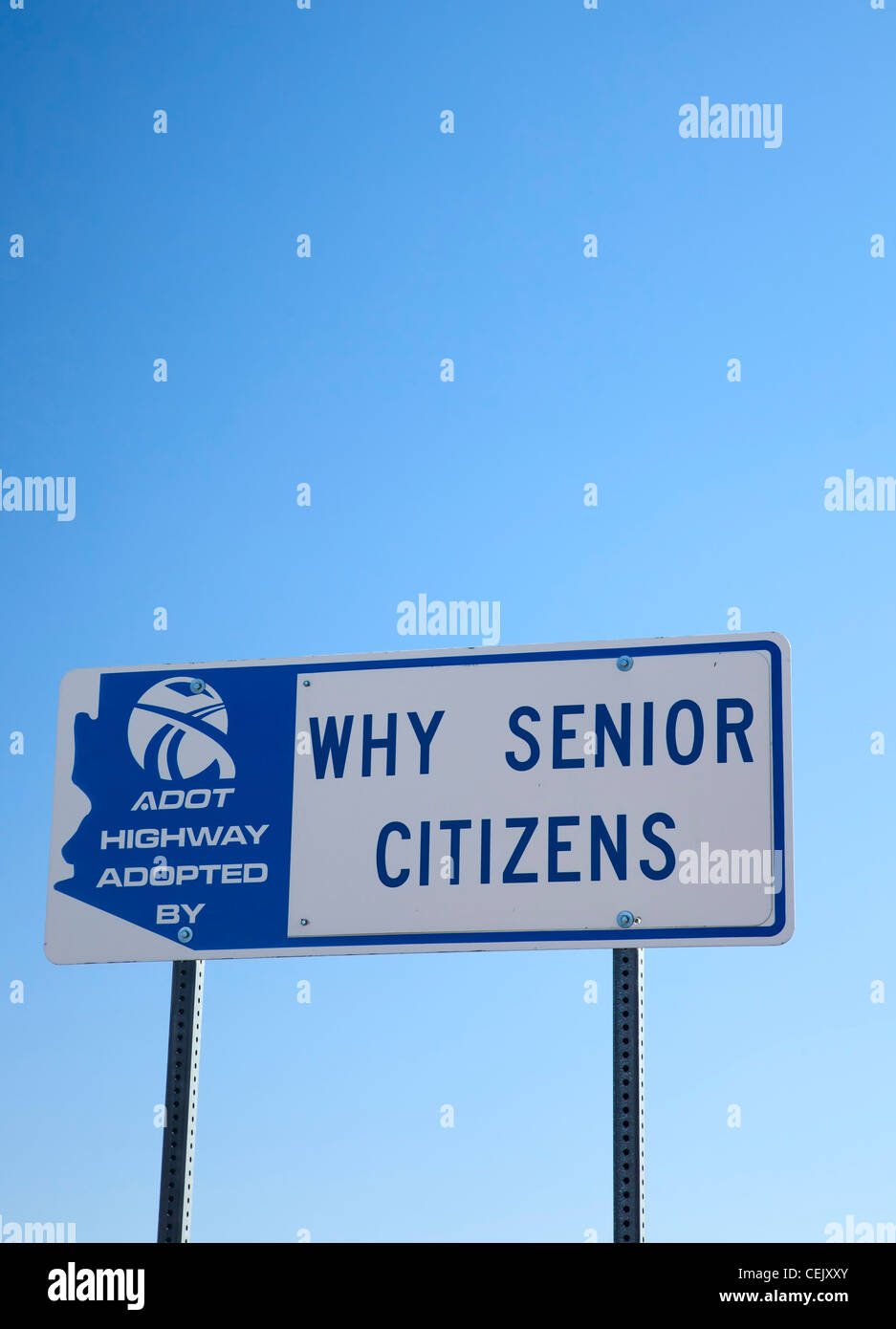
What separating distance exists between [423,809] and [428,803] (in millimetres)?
27

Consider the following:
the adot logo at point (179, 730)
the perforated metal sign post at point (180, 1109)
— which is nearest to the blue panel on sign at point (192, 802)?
the adot logo at point (179, 730)

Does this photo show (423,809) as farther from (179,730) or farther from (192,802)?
(179,730)

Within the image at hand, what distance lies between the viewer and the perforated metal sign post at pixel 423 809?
15.4 ft

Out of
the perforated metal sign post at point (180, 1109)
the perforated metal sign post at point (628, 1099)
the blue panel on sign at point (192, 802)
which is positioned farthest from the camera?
the blue panel on sign at point (192, 802)

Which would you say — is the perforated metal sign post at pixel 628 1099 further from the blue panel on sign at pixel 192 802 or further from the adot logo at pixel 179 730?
the adot logo at pixel 179 730

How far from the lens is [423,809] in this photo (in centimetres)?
500

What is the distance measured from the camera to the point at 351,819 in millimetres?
5066

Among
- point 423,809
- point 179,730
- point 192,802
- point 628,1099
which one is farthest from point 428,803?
point 628,1099

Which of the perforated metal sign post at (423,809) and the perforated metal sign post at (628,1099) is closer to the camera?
the perforated metal sign post at (628,1099)
